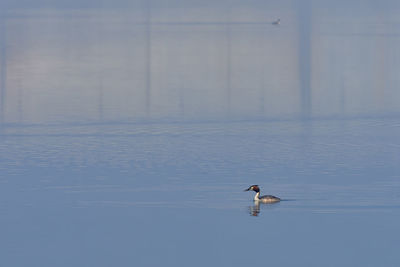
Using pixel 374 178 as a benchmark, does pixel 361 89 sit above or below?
above

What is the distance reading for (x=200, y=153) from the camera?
1470 centimetres

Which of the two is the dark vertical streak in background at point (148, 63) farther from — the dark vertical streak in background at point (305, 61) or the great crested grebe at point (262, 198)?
the great crested grebe at point (262, 198)

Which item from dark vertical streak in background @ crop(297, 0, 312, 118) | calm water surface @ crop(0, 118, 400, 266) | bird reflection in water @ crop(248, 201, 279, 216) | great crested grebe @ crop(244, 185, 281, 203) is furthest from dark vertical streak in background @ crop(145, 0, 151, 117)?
bird reflection in water @ crop(248, 201, 279, 216)

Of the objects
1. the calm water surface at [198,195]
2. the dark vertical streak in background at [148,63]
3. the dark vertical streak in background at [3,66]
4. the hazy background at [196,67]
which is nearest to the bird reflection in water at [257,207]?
the calm water surface at [198,195]

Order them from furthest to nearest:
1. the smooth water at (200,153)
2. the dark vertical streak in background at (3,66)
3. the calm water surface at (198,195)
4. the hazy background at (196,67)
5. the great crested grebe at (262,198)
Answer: the dark vertical streak in background at (3,66) < the hazy background at (196,67) < the great crested grebe at (262,198) < the smooth water at (200,153) < the calm water surface at (198,195)

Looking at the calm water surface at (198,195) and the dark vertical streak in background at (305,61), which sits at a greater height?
the dark vertical streak in background at (305,61)

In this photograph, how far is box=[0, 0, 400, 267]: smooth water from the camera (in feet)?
32.2

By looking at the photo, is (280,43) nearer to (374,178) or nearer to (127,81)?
(127,81)

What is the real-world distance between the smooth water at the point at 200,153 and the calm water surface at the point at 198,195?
3 centimetres

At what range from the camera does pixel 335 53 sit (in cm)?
3097

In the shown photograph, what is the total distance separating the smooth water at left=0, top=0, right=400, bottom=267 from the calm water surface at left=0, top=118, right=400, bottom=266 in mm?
29

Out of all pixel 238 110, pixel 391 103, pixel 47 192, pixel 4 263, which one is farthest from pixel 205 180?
pixel 391 103

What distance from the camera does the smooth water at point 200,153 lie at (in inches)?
386

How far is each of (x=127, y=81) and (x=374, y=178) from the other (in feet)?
40.5
